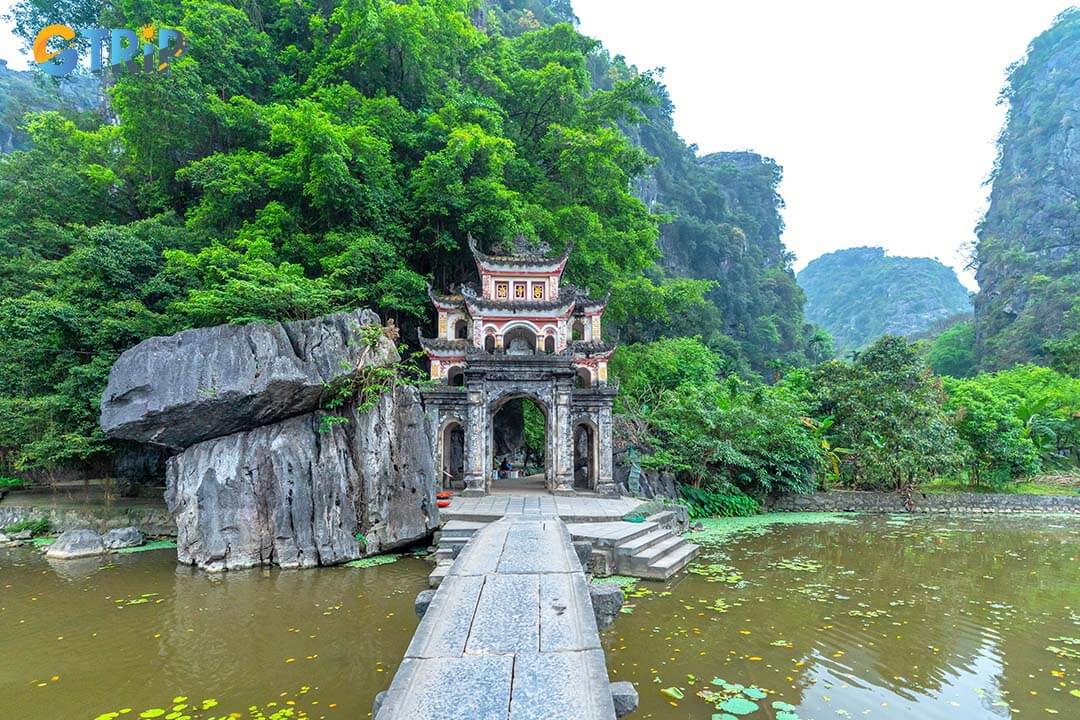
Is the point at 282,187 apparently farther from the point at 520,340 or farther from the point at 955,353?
the point at 955,353

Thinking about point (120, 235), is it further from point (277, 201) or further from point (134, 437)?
point (134, 437)

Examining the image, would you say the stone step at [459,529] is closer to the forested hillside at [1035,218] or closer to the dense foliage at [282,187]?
the dense foliage at [282,187]

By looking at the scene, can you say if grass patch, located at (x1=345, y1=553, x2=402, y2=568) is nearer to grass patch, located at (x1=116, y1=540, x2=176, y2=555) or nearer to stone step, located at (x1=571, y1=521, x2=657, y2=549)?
stone step, located at (x1=571, y1=521, x2=657, y2=549)

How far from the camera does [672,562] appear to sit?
906cm

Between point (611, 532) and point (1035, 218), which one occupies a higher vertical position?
point (1035, 218)

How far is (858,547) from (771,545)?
6.22 ft

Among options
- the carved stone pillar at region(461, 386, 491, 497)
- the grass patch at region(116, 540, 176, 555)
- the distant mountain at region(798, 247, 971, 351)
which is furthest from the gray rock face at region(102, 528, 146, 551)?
the distant mountain at region(798, 247, 971, 351)

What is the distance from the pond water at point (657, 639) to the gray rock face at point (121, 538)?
0.96 m

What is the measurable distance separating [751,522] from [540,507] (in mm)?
7058

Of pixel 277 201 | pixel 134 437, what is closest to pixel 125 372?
pixel 134 437

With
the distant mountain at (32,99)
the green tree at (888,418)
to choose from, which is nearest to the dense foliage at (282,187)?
the distant mountain at (32,99)

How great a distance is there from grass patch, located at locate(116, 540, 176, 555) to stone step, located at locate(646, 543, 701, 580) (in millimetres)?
9710

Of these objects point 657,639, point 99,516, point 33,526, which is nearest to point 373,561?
point 657,639

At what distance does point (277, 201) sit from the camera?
1596cm
